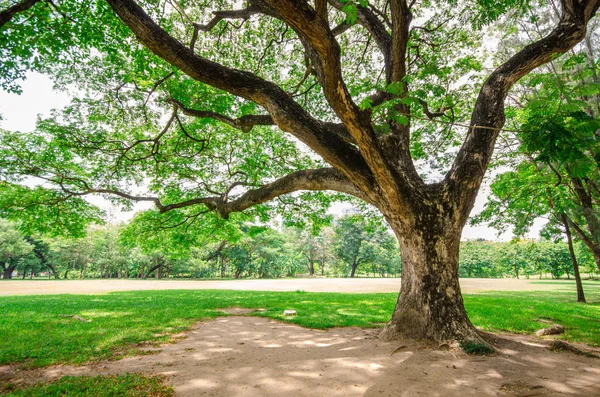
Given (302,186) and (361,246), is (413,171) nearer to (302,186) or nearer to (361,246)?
(302,186)

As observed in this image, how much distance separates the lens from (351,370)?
4.00 meters

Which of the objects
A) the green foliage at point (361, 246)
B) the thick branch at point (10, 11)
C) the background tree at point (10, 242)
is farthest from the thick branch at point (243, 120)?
the green foliage at point (361, 246)

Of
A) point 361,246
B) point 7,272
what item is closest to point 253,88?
point 361,246

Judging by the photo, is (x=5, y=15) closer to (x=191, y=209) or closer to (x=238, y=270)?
(x=191, y=209)

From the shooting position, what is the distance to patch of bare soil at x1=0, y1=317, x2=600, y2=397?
11.1 feet

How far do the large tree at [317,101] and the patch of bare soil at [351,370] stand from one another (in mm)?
890

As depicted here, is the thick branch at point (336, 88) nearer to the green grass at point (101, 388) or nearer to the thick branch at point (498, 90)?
the thick branch at point (498, 90)

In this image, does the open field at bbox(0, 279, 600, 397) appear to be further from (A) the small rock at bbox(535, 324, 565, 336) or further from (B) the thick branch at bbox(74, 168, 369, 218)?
(B) the thick branch at bbox(74, 168, 369, 218)

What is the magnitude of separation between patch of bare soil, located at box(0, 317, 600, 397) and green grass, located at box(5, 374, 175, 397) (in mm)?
225

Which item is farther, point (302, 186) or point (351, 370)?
point (302, 186)

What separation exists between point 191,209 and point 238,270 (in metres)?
43.2

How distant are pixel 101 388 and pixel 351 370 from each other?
321cm

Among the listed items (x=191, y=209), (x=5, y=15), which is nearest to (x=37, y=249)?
(x=191, y=209)

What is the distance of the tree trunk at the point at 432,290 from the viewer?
518cm
